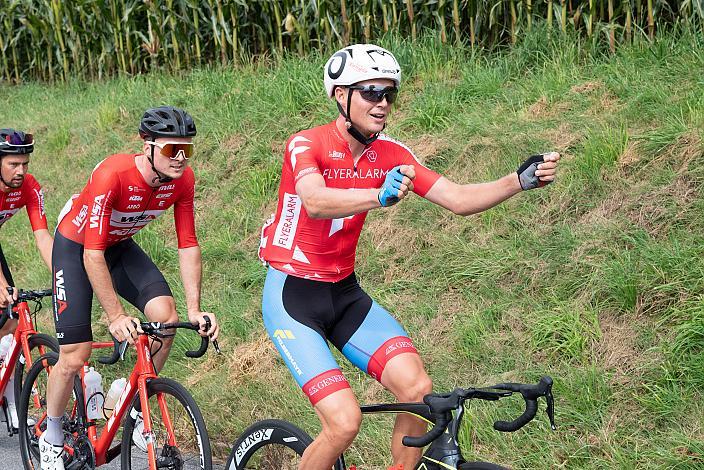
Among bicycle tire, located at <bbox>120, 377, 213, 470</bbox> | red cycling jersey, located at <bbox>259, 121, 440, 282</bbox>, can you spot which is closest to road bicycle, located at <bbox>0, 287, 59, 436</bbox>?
bicycle tire, located at <bbox>120, 377, 213, 470</bbox>

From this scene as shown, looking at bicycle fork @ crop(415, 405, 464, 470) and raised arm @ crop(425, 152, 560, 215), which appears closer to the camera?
bicycle fork @ crop(415, 405, 464, 470)

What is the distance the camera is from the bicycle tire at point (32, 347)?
636 cm

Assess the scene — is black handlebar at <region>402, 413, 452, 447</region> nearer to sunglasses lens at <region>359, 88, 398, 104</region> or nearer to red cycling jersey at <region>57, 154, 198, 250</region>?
sunglasses lens at <region>359, 88, 398, 104</region>

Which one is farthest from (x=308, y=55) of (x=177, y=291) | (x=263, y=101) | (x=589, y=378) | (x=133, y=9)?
(x=589, y=378)

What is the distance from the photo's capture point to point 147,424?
4953 millimetres

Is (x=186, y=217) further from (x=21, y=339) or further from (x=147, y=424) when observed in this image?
(x=21, y=339)

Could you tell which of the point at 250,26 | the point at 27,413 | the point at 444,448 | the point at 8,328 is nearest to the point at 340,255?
the point at 444,448

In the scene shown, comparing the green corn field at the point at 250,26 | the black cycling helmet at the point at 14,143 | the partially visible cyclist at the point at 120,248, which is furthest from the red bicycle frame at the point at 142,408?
the green corn field at the point at 250,26

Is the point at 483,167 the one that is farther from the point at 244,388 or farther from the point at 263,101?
the point at 263,101

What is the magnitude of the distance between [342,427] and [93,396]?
238 cm

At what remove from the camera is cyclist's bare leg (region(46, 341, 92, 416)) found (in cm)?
563

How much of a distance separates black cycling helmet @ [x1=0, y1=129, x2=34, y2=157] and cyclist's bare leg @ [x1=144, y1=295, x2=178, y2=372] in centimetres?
167

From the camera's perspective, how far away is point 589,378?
211 inches

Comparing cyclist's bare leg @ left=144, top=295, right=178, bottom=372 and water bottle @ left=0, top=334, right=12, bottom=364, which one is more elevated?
cyclist's bare leg @ left=144, top=295, right=178, bottom=372
